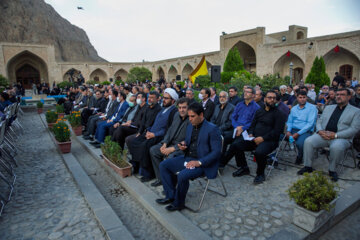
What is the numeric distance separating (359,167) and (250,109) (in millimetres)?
2186

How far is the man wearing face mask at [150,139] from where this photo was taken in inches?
162

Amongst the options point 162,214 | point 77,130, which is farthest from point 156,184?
point 77,130

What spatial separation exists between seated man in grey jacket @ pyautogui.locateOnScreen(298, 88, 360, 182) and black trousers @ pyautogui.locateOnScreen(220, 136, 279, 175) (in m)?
0.62

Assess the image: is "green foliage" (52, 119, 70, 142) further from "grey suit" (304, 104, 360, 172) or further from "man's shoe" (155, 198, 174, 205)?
"grey suit" (304, 104, 360, 172)

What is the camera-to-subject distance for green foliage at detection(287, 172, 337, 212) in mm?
2484

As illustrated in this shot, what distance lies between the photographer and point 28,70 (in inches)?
1367

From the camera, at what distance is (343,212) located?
291 centimetres

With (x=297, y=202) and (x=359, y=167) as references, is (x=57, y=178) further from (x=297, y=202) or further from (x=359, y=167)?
(x=359, y=167)

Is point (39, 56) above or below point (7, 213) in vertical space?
above

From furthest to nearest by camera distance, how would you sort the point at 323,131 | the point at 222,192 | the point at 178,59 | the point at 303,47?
the point at 178,59
the point at 303,47
the point at 323,131
the point at 222,192

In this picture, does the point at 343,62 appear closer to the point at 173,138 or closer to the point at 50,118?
the point at 173,138

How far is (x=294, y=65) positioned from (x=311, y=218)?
21.2m

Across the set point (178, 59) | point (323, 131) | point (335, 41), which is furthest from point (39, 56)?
point (323, 131)

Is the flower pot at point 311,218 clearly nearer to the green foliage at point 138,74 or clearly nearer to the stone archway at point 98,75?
the green foliage at point 138,74
